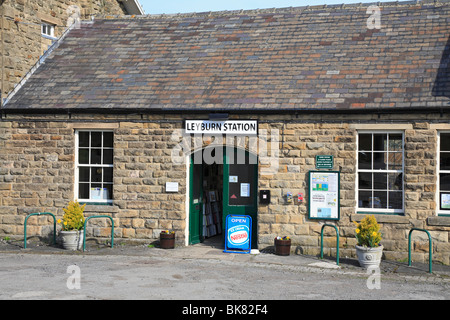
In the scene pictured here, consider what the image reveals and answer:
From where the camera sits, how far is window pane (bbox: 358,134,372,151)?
13.3m

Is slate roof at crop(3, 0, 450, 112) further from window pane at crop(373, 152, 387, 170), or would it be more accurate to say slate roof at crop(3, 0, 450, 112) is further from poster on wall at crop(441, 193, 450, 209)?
poster on wall at crop(441, 193, 450, 209)

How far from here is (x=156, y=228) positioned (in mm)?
14164

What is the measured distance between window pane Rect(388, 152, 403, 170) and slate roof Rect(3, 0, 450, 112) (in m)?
1.12

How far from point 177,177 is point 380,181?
5.00 meters

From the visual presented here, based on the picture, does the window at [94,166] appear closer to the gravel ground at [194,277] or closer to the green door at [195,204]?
the gravel ground at [194,277]

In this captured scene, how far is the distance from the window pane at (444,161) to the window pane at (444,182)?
6.4 inches

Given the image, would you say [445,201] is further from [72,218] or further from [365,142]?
[72,218]

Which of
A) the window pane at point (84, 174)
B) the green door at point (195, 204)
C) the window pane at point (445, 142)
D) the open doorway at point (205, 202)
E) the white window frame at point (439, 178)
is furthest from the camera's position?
the window pane at point (84, 174)

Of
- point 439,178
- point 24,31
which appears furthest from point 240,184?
point 24,31

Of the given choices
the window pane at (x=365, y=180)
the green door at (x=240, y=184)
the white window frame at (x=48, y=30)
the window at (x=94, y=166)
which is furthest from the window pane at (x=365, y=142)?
the white window frame at (x=48, y=30)

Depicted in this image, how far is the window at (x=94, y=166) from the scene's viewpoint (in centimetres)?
1477

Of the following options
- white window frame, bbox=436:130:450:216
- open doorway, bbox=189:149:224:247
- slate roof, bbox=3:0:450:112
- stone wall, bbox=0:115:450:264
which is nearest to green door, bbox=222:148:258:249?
open doorway, bbox=189:149:224:247

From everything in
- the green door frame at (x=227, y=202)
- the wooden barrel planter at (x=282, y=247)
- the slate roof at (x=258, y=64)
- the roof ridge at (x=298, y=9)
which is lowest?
the wooden barrel planter at (x=282, y=247)

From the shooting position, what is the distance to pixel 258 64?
15109 mm
